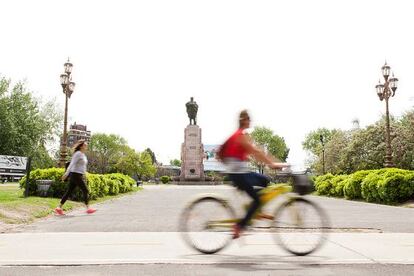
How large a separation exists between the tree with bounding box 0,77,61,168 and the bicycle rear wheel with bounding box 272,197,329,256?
4390 centimetres

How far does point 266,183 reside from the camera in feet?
20.0

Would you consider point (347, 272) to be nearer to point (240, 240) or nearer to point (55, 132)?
point (240, 240)

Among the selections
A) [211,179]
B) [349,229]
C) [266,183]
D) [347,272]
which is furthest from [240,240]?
[211,179]

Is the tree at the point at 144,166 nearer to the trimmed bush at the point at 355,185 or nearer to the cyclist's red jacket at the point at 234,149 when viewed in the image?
the trimmed bush at the point at 355,185

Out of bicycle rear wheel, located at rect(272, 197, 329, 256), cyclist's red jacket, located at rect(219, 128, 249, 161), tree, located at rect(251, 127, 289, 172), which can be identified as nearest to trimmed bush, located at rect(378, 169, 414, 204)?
bicycle rear wheel, located at rect(272, 197, 329, 256)

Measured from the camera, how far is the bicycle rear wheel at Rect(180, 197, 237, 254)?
623cm

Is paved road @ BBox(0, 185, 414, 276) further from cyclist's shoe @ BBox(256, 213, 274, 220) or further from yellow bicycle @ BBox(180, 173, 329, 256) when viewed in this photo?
cyclist's shoe @ BBox(256, 213, 274, 220)

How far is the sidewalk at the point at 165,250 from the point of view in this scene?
222 inches

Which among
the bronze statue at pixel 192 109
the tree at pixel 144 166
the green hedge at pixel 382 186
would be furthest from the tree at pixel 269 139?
the green hedge at pixel 382 186

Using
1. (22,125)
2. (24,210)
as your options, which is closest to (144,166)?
(22,125)

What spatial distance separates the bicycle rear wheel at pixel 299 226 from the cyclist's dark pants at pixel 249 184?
14.4 inches

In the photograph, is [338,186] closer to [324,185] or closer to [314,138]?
[324,185]

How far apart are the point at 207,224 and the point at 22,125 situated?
45355 mm

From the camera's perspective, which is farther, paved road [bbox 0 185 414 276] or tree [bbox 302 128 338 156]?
tree [bbox 302 128 338 156]
